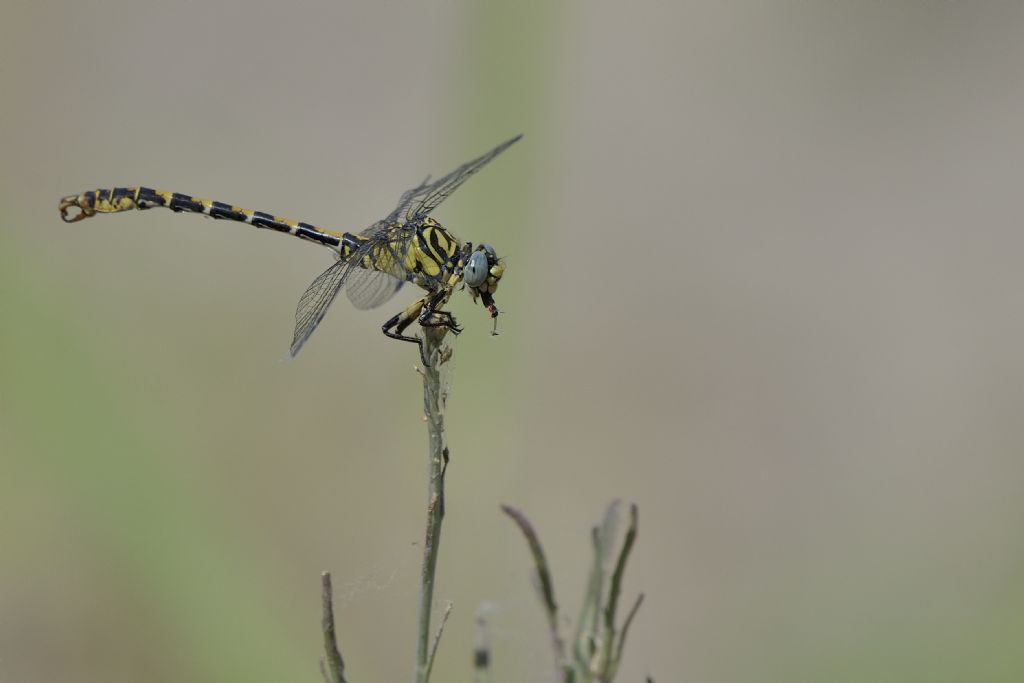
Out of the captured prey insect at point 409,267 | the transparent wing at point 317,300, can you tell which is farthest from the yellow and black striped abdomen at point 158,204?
the transparent wing at point 317,300

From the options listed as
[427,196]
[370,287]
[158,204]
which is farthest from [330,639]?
[158,204]

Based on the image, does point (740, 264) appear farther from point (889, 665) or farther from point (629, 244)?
point (889, 665)

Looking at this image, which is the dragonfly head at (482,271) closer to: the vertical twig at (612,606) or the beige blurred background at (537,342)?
the beige blurred background at (537,342)

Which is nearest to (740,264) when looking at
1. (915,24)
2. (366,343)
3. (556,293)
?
(556,293)

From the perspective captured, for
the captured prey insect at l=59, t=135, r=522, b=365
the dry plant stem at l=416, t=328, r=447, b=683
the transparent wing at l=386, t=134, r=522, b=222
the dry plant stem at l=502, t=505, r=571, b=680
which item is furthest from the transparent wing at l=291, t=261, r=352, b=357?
the dry plant stem at l=502, t=505, r=571, b=680

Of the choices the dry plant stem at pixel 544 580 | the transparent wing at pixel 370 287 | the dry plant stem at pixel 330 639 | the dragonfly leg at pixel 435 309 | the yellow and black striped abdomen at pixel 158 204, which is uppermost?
the yellow and black striped abdomen at pixel 158 204
